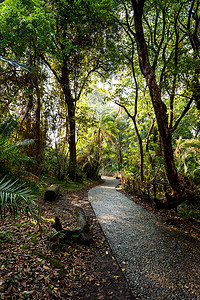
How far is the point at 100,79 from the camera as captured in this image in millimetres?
8898

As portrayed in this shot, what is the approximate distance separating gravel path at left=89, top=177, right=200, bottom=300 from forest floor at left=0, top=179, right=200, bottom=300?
16 centimetres

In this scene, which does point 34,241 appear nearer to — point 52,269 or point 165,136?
point 52,269

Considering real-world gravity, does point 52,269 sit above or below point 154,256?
above

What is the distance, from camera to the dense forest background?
351 cm

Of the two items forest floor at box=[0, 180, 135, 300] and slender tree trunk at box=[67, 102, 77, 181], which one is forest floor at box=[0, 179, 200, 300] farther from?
slender tree trunk at box=[67, 102, 77, 181]

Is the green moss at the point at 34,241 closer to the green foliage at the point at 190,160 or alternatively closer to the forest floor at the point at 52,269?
the forest floor at the point at 52,269

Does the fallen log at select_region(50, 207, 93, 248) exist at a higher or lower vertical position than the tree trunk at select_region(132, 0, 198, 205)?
lower

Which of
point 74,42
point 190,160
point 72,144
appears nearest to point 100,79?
point 74,42

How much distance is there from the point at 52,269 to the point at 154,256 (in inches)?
54.2

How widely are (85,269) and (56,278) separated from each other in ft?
1.33

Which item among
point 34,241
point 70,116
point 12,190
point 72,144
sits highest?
point 70,116

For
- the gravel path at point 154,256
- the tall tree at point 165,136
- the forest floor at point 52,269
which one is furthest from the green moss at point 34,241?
the tall tree at point 165,136

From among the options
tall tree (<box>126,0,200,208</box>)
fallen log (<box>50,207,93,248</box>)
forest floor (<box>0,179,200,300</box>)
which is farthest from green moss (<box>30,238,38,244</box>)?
tall tree (<box>126,0,200,208</box>)

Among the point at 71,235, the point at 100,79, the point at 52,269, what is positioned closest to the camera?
the point at 52,269
